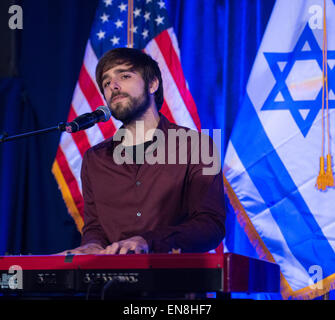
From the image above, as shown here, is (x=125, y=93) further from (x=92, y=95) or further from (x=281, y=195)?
(x=281, y=195)

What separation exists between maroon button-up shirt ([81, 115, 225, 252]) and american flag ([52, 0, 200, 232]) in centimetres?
84

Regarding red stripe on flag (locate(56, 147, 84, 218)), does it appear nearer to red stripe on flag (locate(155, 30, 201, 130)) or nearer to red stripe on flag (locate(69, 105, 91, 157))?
red stripe on flag (locate(69, 105, 91, 157))

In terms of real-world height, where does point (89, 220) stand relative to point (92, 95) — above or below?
below

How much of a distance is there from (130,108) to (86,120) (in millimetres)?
674

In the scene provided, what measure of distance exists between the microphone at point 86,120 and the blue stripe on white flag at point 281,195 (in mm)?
1167

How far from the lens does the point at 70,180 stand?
3332 mm

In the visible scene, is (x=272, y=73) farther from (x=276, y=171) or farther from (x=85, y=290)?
(x=85, y=290)

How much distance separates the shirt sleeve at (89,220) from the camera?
7.53ft

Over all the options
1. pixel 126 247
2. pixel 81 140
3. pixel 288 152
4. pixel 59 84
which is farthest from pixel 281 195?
pixel 59 84

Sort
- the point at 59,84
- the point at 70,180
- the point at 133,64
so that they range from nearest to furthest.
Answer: the point at 133,64 < the point at 70,180 < the point at 59,84

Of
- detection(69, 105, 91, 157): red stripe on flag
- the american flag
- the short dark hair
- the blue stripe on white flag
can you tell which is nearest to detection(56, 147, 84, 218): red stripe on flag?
the american flag

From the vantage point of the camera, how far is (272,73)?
299 cm

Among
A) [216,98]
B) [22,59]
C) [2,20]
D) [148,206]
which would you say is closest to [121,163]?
[148,206]

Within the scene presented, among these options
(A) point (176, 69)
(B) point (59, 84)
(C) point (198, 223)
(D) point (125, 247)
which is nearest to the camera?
(D) point (125, 247)
